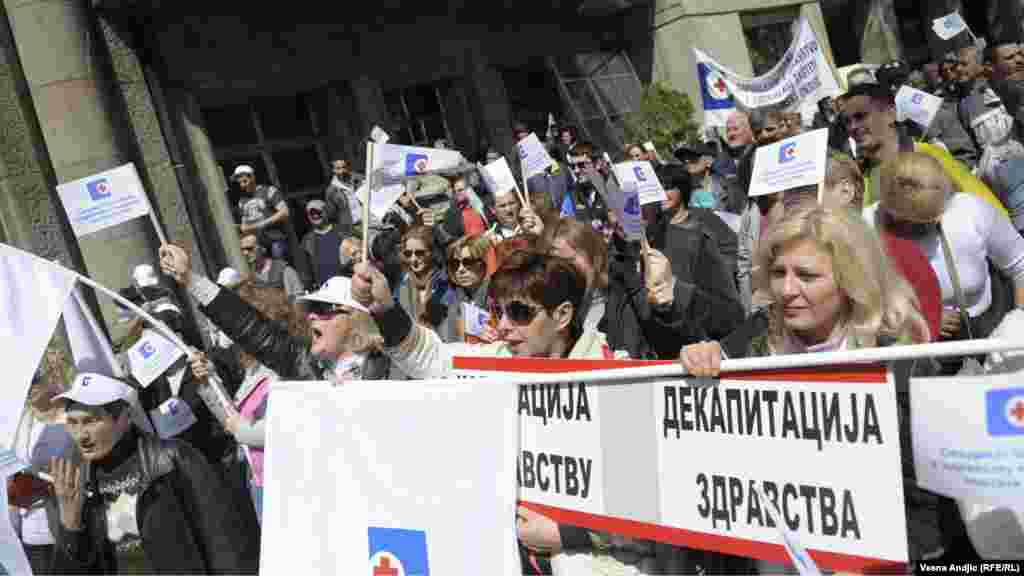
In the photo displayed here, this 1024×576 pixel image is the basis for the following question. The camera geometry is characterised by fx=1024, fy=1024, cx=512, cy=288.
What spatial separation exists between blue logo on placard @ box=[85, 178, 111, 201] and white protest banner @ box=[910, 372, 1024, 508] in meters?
3.88

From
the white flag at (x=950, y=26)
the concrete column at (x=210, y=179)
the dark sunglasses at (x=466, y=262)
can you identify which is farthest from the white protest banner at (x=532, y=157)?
the concrete column at (x=210, y=179)

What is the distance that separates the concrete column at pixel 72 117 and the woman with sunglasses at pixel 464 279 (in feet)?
17.5

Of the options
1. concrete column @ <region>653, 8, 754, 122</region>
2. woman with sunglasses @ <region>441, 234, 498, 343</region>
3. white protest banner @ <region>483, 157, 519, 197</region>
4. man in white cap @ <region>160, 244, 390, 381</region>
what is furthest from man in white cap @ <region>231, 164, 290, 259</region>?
concrete column @ <region>653, 8, 754, 122</region>

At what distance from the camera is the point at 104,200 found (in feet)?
15.8

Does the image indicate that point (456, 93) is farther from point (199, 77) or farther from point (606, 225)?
point (606, 225)

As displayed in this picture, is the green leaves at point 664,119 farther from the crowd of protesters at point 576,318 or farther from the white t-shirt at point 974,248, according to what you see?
the white t-shirt at point 974,248

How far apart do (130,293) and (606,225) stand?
390 centimetres

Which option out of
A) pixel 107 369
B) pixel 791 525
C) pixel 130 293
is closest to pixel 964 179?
pixel 791 525

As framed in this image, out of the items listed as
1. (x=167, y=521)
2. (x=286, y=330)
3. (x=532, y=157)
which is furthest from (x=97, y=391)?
(x=532, y=157)

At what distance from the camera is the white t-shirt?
141 inches

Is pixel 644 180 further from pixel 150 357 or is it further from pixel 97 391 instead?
pixel 97 391

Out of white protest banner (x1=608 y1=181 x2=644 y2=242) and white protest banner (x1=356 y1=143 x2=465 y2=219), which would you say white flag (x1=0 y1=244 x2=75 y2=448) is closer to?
white protest banner (x1=356 y1=143 x2=465 y2=219)

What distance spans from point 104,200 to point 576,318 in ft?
8.68

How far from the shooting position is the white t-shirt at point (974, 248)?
3.59m
